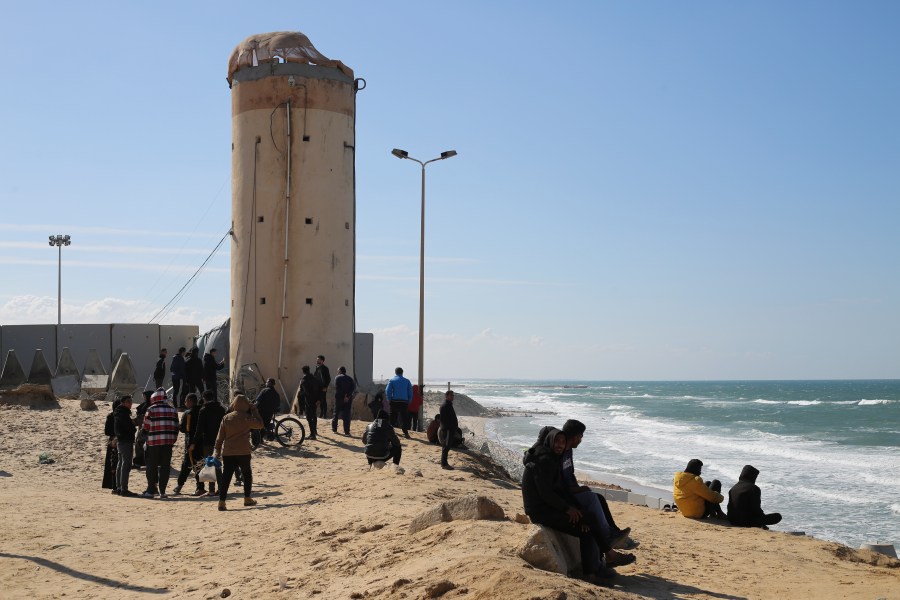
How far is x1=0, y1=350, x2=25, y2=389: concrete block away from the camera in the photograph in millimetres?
27141

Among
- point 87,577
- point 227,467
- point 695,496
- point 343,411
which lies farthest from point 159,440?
point 695,496

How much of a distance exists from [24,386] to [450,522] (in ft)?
62.6

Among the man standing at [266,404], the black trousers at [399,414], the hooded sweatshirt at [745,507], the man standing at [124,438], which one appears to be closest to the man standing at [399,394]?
the black trousers at [399,414]

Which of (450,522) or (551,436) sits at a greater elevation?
(551,436)

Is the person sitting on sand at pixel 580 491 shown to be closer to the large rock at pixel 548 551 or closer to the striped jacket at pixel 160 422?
the large rock at pixel 548 551

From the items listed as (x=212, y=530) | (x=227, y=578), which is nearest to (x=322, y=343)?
(x=212, y=530)

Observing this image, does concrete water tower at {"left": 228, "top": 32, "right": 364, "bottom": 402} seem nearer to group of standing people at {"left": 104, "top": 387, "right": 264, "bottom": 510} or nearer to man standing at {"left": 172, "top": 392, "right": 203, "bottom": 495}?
man standing at {"left": 172, "top": 392, "right": 203, "bottom": 495}

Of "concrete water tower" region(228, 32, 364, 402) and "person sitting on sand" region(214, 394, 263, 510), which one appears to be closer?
"person sitting on sand" region(214, 394, 263, 510)

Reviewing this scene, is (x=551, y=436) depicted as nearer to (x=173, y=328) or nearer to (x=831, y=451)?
(x=173, y=328)

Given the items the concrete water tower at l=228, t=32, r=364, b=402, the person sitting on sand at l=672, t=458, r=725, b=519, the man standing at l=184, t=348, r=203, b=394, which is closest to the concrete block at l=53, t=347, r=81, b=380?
the concrete water tower at l=228, t=32, r=364, b=402

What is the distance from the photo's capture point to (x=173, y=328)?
1334 inches

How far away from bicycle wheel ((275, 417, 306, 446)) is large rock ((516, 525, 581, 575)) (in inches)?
468

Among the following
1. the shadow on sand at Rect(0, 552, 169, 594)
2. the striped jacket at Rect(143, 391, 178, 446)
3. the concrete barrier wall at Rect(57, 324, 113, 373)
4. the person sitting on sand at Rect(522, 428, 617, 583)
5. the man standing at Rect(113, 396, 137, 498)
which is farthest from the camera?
the concrete barrier wall at Rect(57, 324, 113, 373)

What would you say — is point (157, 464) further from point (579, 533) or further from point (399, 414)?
point (579, 533)
